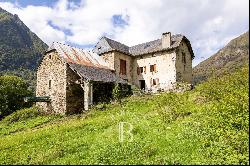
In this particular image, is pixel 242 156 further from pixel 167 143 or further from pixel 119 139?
pixel 119 139

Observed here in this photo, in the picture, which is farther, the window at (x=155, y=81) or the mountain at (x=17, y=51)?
the mountain at (x=17, y=51)

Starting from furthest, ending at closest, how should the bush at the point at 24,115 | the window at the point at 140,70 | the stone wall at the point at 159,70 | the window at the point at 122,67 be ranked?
the window at the point at 140,70 → the window at the point at 122,67 → the stone wall at the point at 159,70 → the bush at the point at 24,115

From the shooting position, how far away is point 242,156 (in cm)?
1470

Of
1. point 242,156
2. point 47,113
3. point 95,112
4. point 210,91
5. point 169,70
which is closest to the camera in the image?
point 242,156

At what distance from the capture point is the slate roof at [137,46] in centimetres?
4920

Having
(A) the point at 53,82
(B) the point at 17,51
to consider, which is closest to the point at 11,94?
(A) the point at 53,82

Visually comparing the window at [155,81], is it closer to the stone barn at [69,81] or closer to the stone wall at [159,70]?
the stone wall at [159,70]

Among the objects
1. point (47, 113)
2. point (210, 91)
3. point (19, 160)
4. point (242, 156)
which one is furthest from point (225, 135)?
point (47, 113)

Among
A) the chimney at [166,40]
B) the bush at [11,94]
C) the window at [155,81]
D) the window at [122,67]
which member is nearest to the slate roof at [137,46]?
the chimney at [166,40]

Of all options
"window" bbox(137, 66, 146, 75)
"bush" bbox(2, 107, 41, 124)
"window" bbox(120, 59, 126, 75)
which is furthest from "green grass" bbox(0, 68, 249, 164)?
"window" bbox(137, 66, 146, 75)

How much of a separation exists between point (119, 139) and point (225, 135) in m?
5.85

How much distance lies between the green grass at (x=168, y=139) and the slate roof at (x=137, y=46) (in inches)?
982

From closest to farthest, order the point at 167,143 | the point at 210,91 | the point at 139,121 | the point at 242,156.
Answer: the point at 242,156 < the point at 167,143 < the point at 210,91 < the point at 139,121

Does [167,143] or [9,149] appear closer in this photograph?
[167,143]
